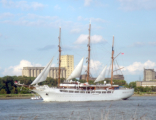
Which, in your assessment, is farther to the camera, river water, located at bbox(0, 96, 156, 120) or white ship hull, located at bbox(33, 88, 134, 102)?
white ship hull, located at bbox(33, 88, 134, 102)

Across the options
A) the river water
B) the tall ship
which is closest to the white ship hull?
the tall ship

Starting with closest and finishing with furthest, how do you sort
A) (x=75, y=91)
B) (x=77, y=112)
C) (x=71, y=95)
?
(x=77, y=112), (x=71, y=95), (x=75, y=91)

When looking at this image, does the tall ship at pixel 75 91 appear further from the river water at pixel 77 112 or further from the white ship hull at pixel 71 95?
the river water at pixel 77 112

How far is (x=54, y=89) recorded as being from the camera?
7169cm

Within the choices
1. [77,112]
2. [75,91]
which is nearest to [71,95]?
[75,91]

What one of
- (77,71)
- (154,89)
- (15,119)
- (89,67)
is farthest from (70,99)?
(154,89)

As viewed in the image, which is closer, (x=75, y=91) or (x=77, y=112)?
(x=77, y=112)

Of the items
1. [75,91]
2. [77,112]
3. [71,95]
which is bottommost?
[77,112]

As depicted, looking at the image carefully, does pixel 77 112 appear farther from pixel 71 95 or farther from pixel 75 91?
pixel 75 91

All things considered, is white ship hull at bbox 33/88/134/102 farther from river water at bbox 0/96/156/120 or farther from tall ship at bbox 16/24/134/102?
river water at bbox 0/96/156/120

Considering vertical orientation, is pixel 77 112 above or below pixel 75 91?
below

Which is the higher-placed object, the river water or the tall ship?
the tall ship

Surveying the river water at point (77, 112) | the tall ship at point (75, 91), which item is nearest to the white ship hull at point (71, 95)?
the tall ship at point (75, 91)

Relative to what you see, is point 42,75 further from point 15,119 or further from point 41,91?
point 15,119
